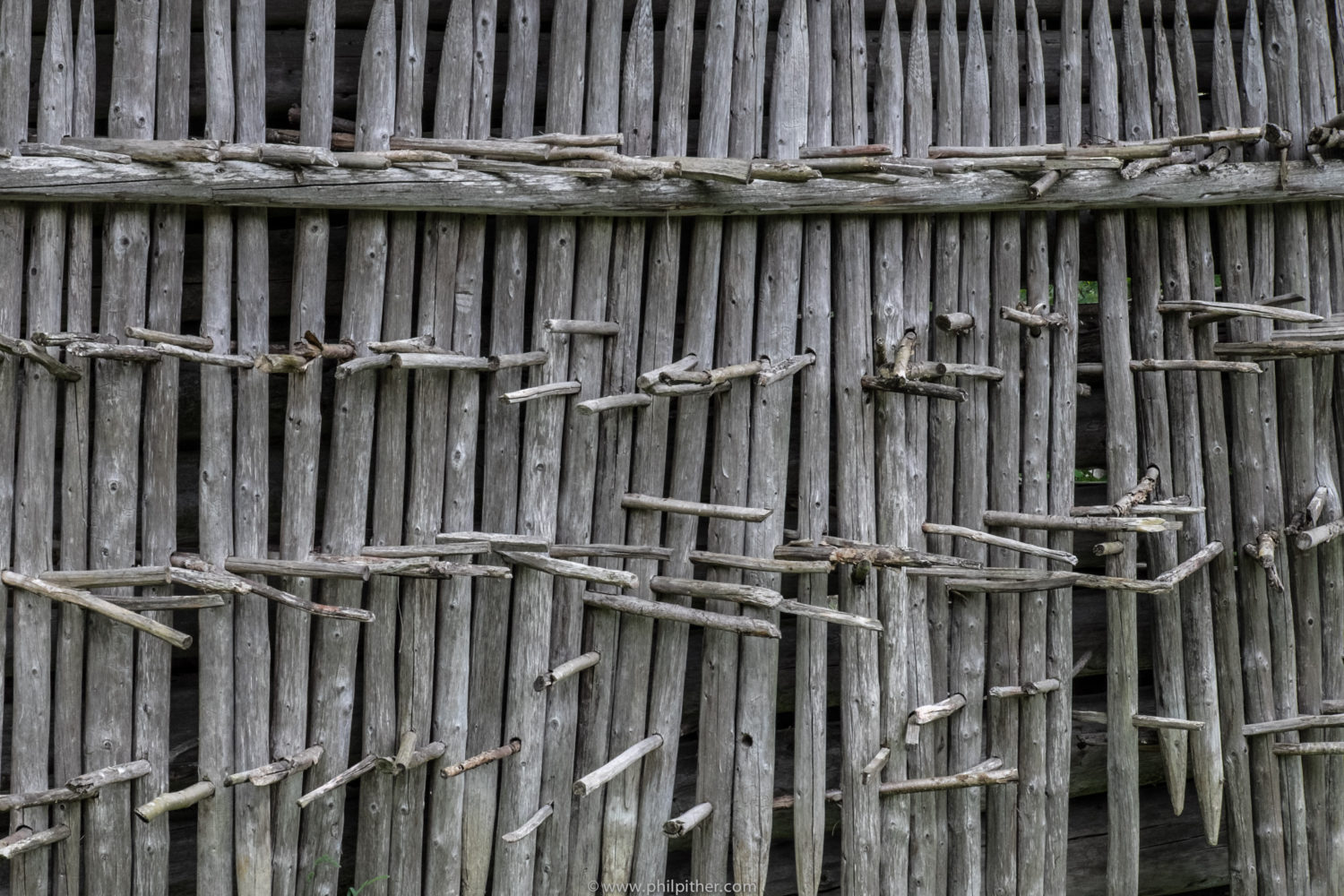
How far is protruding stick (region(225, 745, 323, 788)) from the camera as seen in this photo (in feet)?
11.4

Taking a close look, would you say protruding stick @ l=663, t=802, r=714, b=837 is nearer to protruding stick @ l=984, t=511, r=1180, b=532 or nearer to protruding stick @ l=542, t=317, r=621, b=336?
protruding stick @ l=984, t=511, r=1180, b=532

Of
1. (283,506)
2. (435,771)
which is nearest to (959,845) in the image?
(435,771)

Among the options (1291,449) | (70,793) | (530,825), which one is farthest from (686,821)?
(1291,449)

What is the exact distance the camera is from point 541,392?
363 cm

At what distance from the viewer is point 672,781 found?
12.9ft

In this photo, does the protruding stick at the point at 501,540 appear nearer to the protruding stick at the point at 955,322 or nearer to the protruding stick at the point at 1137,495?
the protruding stick at the point at 955,322

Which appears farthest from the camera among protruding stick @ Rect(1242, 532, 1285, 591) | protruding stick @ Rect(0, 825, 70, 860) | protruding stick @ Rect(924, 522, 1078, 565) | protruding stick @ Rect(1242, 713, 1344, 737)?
protruding stick @ Rect(1242, 713, 1344, 737)

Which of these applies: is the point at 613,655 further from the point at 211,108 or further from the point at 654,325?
the point at 211,108

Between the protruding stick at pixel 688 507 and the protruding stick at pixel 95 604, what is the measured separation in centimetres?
159

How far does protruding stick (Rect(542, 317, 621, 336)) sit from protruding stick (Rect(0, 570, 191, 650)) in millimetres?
1619

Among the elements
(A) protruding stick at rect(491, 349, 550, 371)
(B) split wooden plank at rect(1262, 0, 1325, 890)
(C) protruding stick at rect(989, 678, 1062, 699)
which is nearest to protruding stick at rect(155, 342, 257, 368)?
(A) protruding stick at rect(491, 349, 550, 371)

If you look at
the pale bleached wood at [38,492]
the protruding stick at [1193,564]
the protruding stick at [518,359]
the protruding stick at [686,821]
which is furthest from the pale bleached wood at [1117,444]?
the pale bleached wood at [38,492]

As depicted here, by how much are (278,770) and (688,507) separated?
1.71 metres

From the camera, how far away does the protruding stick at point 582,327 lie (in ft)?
12.0
